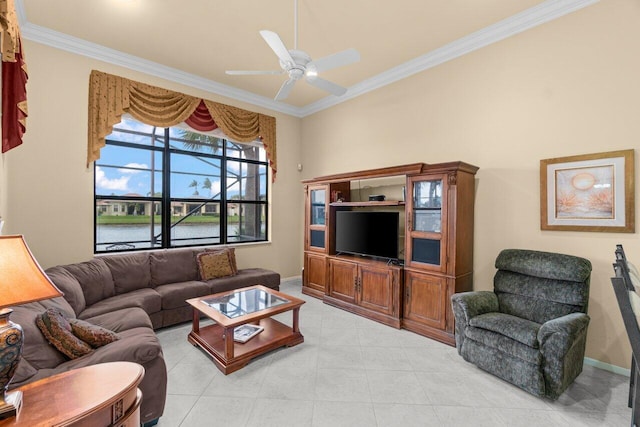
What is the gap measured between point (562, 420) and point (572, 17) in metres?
3.42

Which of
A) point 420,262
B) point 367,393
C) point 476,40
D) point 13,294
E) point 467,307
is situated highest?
point 476,40

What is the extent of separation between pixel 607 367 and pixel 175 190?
540cm

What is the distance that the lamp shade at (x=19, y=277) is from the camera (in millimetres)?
1072

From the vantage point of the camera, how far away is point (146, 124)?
397 centimetres

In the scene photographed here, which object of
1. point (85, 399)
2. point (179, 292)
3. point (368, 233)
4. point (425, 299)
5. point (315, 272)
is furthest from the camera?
point (315, 272)

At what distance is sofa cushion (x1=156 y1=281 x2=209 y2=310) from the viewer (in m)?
3.33

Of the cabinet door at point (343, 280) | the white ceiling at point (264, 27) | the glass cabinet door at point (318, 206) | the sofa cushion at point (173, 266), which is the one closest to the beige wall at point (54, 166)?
the white ceiling at point (264, 27)

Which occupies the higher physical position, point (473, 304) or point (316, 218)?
point (316, 218)

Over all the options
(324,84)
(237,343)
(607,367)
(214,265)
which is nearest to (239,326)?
(237,343)

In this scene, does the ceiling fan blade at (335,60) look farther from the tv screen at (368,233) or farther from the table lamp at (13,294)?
the table lamp at (13,294)

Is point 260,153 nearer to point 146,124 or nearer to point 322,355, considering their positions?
point 146,124

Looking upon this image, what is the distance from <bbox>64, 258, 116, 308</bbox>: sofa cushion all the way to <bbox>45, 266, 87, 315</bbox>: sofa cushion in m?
0.08

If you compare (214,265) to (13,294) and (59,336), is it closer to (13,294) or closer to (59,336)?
(59,336)

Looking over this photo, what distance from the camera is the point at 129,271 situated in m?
3.51
